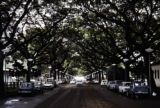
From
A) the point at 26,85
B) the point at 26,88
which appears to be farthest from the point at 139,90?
the point at 26,85

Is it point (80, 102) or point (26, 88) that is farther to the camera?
point (26, 88)

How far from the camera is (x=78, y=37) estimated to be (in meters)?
71.6

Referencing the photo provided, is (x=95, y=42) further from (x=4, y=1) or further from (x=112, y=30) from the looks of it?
→ (x=4, y=1)

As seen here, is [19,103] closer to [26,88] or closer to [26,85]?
[26,88]

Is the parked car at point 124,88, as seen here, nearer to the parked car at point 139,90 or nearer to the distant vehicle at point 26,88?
the parked car at point 139,90

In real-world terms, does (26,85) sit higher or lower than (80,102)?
higher

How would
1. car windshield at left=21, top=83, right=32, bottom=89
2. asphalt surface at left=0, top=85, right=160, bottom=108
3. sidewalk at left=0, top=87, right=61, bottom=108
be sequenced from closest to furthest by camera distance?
asphalt surface at left=0, top=85, right=160, bottom=108, sidewalk at left=0, top=87, right=61, bottom=108, car windshield at left=21, top=83, right=32, bottom=89

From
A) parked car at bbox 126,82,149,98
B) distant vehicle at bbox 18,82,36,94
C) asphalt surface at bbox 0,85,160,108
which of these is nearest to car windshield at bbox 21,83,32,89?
distant vehicle at bbox 18,82,36,94

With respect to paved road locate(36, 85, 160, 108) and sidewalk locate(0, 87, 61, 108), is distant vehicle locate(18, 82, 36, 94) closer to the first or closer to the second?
paved road locate(36, 85, 160, 108)

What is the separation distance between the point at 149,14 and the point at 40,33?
13.8 m

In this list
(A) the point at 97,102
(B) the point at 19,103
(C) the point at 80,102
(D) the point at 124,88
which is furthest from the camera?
(D) the point at 124,88

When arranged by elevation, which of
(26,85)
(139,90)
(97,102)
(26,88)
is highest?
(26,85)

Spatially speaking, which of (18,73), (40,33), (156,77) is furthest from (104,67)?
(40,33)

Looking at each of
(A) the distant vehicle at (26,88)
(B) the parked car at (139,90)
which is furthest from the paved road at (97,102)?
(A) the distant vehicle at (26,88)
